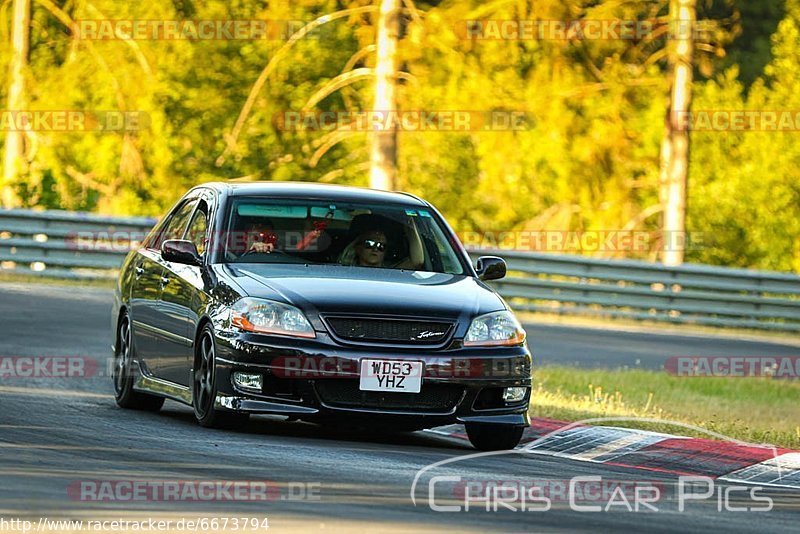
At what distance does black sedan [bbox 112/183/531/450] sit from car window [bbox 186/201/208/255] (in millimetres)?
18

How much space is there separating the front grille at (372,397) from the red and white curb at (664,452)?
101 centimetres

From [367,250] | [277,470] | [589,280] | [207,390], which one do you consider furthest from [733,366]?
[277,470]

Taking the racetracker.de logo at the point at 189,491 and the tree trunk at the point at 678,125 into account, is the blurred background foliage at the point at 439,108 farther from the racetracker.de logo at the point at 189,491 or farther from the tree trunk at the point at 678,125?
the racetracker.de logo at the point at 189,491

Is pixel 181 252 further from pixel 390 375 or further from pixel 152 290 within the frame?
pixel 390 375

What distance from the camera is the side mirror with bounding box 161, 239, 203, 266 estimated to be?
11453 millimetres

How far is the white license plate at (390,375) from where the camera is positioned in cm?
1038

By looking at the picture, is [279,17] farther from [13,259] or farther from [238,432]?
[238,432]

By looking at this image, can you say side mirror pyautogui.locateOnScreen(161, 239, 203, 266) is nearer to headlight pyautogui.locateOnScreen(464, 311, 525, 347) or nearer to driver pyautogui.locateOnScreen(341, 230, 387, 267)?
driver pyautogui.locateOnScreen(341, 230, 387, 267)

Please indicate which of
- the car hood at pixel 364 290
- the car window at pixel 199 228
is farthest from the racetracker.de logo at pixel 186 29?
the car hood at pixel 364 290

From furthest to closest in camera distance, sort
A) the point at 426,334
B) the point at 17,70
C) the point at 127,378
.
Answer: the point at 17,70 < the point at 127,378 < the point at 426,334

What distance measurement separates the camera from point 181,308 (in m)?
11.5

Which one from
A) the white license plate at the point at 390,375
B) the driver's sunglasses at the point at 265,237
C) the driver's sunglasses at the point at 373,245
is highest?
the driver's sunglasses at the point at 265,237

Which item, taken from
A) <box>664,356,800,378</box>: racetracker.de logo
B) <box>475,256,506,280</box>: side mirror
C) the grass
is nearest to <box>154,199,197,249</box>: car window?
<box>475,256,506,280</box>: side mirror

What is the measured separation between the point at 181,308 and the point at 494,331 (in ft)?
6.81
